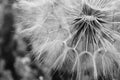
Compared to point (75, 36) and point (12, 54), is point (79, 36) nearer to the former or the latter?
point (75, 36)

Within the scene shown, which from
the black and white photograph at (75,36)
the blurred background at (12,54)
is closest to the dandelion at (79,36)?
the black and white photograph at (75,36)

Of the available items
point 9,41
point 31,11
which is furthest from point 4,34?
point 31,11

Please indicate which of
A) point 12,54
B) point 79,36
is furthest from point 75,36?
point 12,54

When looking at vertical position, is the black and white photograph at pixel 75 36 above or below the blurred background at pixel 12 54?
above

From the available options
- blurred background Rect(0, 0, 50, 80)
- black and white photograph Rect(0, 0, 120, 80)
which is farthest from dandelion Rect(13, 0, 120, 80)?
blurred background Rect(0, 0, 50, 80)

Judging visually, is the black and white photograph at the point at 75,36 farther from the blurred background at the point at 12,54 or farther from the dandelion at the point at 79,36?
the blurred background at the point at 12,54

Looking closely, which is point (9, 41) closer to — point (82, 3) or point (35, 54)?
point (35, 54)
